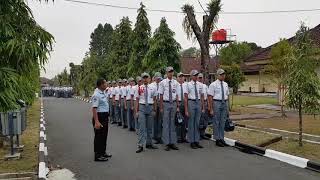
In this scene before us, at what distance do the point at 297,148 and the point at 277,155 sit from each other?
1.38 m

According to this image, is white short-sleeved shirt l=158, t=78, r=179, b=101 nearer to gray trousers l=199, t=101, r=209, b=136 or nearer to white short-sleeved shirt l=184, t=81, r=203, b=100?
white short-sleeved shirt l=184, t=81, r=203, b=100

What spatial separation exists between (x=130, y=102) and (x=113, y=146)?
15.4 feet

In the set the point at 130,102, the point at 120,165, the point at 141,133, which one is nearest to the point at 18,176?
the point at 120,165

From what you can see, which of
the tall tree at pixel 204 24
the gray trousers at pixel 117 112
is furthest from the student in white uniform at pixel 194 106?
the gray trousers at pixel 117 112

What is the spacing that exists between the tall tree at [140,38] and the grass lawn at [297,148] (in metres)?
19.3

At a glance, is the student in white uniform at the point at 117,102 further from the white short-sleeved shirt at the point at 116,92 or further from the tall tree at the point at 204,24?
the tall tree at the point at 204,24

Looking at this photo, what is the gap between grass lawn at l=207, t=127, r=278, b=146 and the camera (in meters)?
12.7

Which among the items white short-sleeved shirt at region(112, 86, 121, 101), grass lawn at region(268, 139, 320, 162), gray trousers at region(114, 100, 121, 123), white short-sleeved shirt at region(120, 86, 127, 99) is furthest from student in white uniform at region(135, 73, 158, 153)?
gray trousers at region(114, 100, 121, 123)

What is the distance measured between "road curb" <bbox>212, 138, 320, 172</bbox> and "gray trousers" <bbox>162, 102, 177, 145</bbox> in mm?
1632

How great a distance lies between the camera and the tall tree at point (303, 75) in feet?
36.9

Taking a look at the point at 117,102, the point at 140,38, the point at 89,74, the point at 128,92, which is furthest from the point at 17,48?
the point at 89,74

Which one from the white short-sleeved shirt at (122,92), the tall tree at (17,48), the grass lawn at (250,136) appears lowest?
the grass lawn at (250,136)

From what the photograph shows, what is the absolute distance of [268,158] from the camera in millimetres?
10414

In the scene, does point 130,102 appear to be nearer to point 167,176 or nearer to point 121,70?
point 167,176
